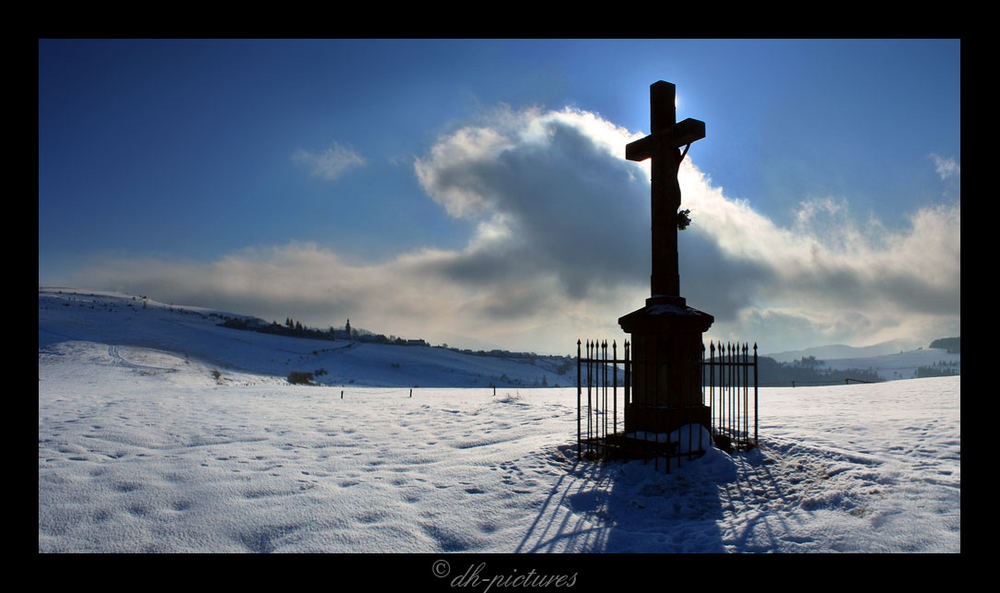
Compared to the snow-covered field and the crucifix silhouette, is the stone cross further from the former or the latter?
the snow-covered field

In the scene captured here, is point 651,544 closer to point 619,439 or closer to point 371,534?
point 371,534

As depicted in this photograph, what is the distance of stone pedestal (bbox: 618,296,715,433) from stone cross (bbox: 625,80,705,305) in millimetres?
409

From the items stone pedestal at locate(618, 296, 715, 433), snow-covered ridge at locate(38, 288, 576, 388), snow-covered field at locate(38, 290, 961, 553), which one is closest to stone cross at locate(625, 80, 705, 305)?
stone pedestal at locate(618, 296, 715, 433)

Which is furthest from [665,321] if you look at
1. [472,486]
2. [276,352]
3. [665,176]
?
[276,352]

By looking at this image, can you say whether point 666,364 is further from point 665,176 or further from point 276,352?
point 276,352

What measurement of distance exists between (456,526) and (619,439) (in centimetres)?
427

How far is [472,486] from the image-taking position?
669 cm

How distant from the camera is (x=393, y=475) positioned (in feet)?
23.8

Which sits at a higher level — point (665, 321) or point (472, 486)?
point (665, 321)

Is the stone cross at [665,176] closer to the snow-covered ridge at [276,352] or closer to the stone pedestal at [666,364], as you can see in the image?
the stone pedestal at [666,364]

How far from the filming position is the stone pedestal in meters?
8.29

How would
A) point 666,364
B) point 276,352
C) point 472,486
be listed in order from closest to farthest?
point 472,486 → point 666,364 → point 276,352

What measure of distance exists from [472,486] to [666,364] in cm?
392
